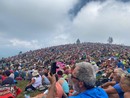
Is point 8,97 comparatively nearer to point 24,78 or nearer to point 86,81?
point 86,81

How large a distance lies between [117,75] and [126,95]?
4.94ft

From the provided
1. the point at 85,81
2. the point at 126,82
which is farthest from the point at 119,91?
the point at 85,81

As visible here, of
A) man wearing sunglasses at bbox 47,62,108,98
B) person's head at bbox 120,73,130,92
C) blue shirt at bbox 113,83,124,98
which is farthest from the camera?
blue shirt at bbox 113,83,124,98

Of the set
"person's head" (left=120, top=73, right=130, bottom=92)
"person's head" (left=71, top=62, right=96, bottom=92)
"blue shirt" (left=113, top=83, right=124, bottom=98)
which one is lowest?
"blue shirt" (left=113, top=83, right=124, bottom=98)

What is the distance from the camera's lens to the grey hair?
3.60m

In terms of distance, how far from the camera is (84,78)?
360 cm

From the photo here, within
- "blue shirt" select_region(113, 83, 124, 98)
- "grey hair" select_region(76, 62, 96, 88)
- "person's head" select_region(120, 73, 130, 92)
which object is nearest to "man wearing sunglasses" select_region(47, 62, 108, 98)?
"grey hair" select_region(76, 62, 96, 88)

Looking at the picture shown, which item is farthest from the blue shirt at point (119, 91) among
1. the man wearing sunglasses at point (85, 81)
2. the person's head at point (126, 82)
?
the man wearing sunglasses at point (85, 81)

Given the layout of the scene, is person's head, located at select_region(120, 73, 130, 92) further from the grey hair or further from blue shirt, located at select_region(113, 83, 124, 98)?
the grey hair

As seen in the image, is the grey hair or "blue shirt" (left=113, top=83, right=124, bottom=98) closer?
the grey hair

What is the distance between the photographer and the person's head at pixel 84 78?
360 centimetres

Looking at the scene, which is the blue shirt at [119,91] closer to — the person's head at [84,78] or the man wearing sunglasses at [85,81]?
the man wearing sunglasses at [85,81]

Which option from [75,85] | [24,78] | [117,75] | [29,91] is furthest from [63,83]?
[24,78]

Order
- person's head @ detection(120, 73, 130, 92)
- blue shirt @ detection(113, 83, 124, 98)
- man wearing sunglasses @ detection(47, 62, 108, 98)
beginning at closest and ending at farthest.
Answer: man wearing sunglasses @ detection(47, 62, 108, 98) < person's head @ detection(120, 73, 130, 92) < blue shirt @ detection(113, 83, 124, 98)
